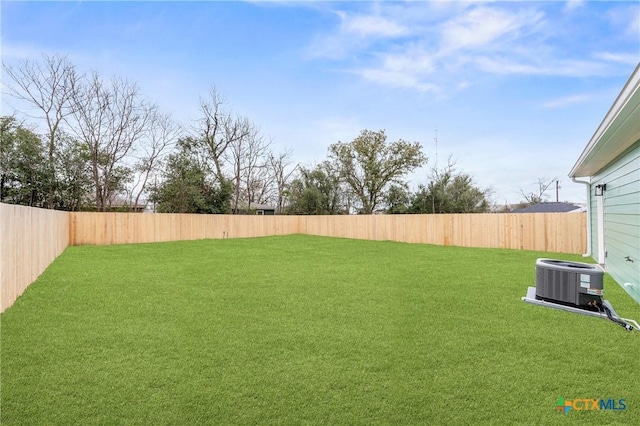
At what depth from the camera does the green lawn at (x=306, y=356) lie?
184cm

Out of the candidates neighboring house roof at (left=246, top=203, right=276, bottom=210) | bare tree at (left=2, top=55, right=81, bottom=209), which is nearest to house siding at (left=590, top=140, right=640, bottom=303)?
bare tree at (left=2, top=55, right=81, bottom=209)

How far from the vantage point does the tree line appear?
42.0ft

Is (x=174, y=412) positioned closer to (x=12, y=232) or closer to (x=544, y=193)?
(x=12, y=232)

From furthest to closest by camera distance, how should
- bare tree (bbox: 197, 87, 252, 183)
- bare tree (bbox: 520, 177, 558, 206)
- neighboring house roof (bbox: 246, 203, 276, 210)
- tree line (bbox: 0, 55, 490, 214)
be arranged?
bare tree (bbox: 520, 177, 558, 206), neighboring house roof (bbox: 246, 203, 276, 210), bare tree (bbox: 197, 87, 252, 183), tree line (bbox: 0, 55, 490, 214)

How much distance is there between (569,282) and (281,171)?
1907 centimetres

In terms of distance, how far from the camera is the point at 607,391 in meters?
2.04

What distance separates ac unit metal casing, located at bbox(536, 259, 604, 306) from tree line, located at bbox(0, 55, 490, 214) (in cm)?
1388

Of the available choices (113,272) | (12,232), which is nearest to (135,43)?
(113,272)

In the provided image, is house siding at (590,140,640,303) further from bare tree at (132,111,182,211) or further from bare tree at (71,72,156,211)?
bare tree at (132,111,182,211)

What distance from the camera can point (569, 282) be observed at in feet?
12.0

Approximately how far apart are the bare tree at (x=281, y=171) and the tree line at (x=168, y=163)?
61mm

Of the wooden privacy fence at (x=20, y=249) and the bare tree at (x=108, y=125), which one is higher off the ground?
the bare tree at (x=108, y=125)

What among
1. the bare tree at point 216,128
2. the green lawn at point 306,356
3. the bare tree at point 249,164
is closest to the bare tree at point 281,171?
the bare tree at point 249,164

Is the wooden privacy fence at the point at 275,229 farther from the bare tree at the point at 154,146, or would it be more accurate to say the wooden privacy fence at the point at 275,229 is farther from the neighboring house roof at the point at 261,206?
the neighboring house roof at the point at 261,206
